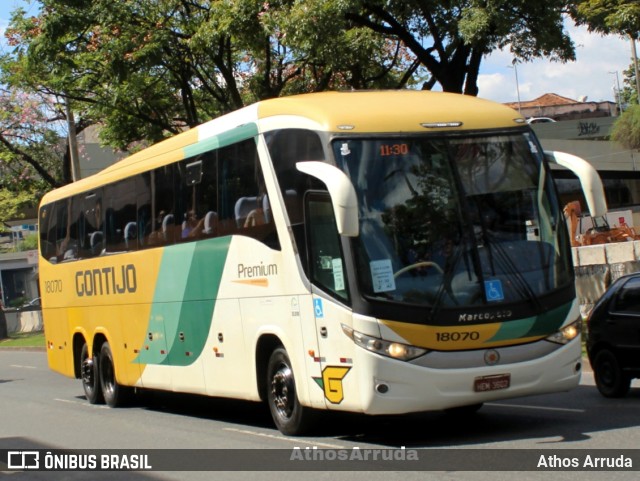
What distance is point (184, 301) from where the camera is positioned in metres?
13.8

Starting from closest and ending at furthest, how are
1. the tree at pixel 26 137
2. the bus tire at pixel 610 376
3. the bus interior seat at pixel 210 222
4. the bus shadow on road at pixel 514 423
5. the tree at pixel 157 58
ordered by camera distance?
the bus shadow on road at pixel 514 423 < the bus tire at pixel 610 376 < the bus interior seat at pixel 210 222 < the tree at pixel 157 58 < the tree at pixel 26 137

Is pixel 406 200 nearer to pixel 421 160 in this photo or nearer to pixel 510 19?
pixel 421 160

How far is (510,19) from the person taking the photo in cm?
1784

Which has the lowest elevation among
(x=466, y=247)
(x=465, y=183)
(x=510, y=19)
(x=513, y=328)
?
(x=513, y=328)

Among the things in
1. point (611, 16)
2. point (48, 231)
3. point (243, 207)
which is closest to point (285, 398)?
point (243, 207)

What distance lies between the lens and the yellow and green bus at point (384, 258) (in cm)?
951

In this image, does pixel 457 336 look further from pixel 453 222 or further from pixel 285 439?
pixel 285 439

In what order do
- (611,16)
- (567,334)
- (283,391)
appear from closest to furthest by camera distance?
(567,334)
(283,391)
(611,16)

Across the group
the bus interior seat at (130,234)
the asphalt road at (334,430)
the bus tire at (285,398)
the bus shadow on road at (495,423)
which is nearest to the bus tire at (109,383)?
the asphalt road at (334,430)

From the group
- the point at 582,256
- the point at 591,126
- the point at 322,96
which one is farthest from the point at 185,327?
the point at 591,126

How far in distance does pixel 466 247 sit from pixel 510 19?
9.18 m

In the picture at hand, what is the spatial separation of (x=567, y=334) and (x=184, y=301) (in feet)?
18.6

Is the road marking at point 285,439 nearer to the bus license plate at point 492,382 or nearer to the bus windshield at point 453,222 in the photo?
the bus license plate at point 492,382

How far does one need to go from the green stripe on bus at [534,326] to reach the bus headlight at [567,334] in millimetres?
63
